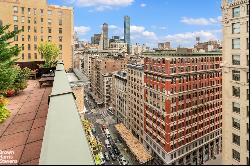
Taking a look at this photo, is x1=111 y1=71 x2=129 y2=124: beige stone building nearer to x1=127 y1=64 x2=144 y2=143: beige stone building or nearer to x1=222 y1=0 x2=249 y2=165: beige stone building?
x1=127 y1=64 x2=144 y2=143: beige stone building

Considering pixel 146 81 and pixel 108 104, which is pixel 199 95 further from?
pixel 108 104

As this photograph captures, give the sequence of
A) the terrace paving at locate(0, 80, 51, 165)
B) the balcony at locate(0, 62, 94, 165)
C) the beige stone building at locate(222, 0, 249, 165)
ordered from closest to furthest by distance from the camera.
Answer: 1. the balcony at locate(0, 62, 94, 165)
2. the terrace paving at locate(0, 80, 51, 165)
3. the beige stone building at locate(222, 0, 249, 165)

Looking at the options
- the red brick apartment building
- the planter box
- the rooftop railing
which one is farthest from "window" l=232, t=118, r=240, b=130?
the rooftop railing

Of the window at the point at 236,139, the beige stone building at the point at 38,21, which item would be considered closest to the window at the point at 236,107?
the window at the point at 236,139

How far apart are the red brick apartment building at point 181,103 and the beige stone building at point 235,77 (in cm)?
2847

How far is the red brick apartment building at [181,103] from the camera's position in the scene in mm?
71812

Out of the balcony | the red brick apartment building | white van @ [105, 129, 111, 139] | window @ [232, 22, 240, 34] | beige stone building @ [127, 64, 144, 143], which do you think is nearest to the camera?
the balcony

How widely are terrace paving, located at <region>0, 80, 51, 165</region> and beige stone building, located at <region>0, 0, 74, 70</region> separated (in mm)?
46015

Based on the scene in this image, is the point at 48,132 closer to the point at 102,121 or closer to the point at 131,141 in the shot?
the point at 131,141

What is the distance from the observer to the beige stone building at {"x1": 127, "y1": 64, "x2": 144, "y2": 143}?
8859 centimetres

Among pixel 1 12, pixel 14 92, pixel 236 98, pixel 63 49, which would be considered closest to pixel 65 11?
pixel 63 49

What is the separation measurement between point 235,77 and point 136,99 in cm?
5665

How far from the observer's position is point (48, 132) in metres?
4.11

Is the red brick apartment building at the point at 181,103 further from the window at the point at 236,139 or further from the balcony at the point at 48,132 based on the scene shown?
the balcony at the point at 48,132
